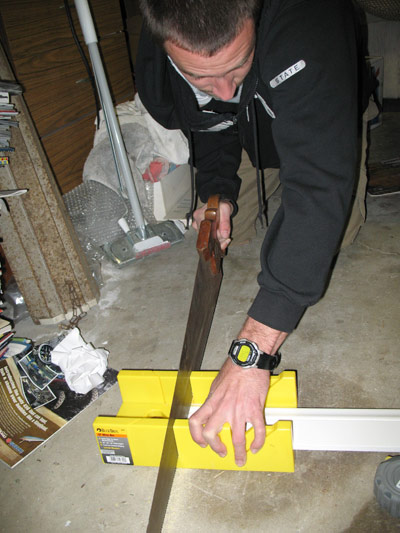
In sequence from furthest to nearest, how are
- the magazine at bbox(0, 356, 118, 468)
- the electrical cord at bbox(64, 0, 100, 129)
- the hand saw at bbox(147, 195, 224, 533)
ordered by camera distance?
the electrical cord at bbox(64, 0, 100, 129) → the magazine at bbox(0, 356, 118, 468) → the hand saw at bbox(147, 195, 224, 533)

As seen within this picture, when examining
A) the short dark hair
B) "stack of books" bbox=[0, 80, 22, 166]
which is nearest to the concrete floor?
"stack of books" bbox=[0, 80, 22, 166]

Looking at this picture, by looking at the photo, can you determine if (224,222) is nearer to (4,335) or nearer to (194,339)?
(194,339)

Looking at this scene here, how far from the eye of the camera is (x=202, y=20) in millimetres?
751

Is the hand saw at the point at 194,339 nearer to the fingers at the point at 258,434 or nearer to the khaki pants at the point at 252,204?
the fingers at the point at 258,434

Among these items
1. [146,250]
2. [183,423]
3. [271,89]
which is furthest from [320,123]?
[146,250]

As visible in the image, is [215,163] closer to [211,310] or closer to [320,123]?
[211,310]

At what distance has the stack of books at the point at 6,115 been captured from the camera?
4.32 ft

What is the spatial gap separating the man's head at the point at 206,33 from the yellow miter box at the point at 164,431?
2.30ft

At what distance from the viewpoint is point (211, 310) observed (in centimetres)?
145

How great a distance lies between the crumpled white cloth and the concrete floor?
60 mm

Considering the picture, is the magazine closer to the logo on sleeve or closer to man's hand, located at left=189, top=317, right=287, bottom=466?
man's hand, located at left=189, top=317, right=287, bottom=466

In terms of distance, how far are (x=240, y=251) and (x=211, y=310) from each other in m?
0.53

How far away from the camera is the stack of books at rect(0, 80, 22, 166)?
1.32 metres

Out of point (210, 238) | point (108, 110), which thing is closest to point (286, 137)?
point (210, 238)
